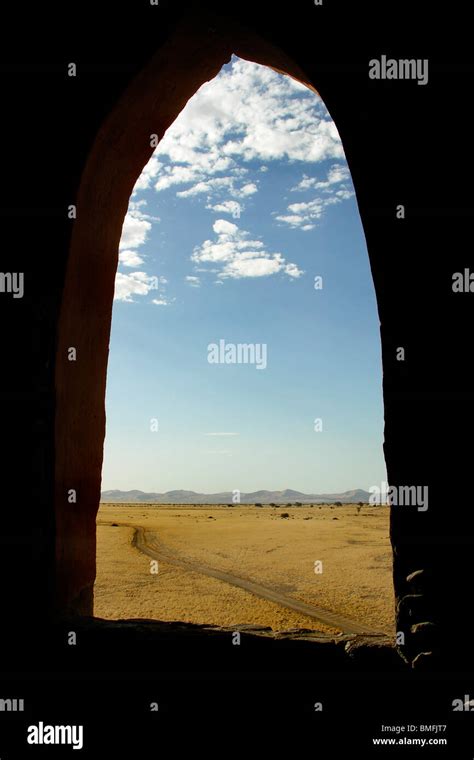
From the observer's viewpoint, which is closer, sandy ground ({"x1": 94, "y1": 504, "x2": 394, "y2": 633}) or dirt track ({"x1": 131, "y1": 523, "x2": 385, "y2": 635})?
dirt track ({"x1": 131, "y1": 523, "x2": 385, "y2": 635})

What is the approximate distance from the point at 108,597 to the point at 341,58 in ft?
46.1

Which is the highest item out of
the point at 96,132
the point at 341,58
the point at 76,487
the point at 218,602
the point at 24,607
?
the point at 341,58

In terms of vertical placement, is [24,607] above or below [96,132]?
below

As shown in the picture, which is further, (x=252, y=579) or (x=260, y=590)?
(x=252, y=579)

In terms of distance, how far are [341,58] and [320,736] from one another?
4858mm

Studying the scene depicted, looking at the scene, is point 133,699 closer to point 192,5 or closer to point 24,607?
point 24,607

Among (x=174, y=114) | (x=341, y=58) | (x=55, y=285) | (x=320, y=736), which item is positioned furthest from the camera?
(x=174, y=114)

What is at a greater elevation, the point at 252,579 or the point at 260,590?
the point at 260,590

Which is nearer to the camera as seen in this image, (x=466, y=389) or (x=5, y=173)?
(x=466, y=389)

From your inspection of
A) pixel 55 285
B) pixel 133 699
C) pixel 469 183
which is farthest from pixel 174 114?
→ pixel 133 699

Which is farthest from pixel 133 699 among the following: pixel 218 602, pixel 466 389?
pixel 218 602

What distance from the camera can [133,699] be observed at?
11.7 feet

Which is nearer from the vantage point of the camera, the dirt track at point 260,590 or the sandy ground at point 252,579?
the dirt track at point 260,590

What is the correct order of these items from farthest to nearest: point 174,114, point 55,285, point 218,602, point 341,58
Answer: point 218,602, point 174,114, point 55,285, point 341,58
